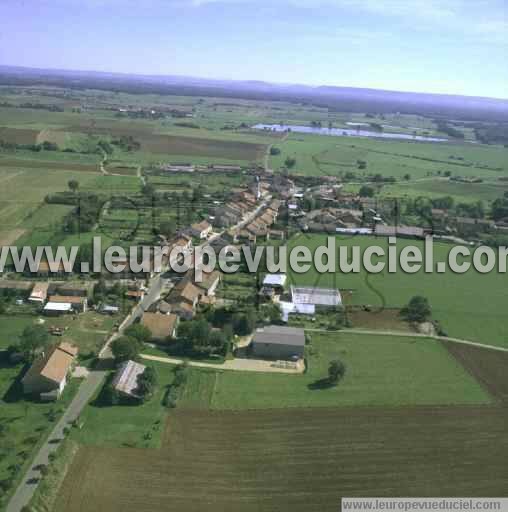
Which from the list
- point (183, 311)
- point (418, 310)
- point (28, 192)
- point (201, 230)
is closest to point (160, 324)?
point (183, 311)

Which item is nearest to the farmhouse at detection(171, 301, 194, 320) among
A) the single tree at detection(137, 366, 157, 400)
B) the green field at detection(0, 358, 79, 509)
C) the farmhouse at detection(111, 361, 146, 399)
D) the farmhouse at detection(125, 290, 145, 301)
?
the farmhouse at detection(125, 290, 145, 301)

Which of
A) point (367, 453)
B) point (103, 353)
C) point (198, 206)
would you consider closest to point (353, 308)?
point (367, 453)

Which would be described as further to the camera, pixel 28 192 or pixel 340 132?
pixel 340 132

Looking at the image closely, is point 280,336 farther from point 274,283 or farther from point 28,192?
point 28,192

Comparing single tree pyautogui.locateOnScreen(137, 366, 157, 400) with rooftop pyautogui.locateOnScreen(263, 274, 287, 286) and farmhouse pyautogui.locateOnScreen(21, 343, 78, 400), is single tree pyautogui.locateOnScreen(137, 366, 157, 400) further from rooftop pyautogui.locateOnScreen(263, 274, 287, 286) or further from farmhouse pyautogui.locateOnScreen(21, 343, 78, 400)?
rooftop pyautogui.locateOnScreen(263, 274, 287, 286)

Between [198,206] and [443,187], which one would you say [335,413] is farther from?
Answer: [443,187]

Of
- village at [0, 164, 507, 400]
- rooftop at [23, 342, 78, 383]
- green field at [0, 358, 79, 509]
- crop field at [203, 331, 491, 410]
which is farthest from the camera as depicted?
village at [0, 164, 507, 400]
